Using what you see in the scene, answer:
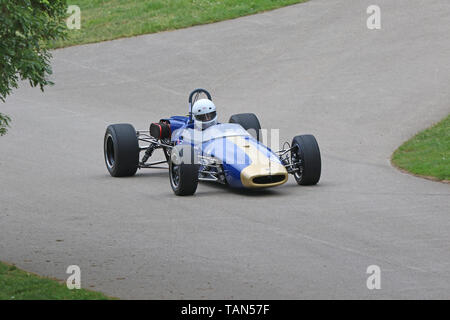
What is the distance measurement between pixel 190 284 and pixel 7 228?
421 centimetres

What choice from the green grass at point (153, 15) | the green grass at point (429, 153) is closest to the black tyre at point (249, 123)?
the green grass at point (429, 153)

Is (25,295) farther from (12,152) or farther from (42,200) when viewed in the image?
(12,152)

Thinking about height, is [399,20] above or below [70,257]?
above

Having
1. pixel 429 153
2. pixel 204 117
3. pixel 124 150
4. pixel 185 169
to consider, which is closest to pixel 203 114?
pixel 204 117

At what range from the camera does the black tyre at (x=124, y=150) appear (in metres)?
16.9

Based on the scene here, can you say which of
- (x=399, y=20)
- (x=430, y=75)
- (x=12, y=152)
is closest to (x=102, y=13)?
(x=399, y=20)

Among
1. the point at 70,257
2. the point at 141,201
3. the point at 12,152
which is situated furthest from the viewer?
the point at 12,152

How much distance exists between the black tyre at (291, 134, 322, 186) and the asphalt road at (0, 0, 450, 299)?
10.0 inches

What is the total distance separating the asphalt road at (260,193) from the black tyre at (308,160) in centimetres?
25

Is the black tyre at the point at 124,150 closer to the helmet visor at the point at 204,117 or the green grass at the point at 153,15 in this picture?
the helmet visor at the point at 204,117

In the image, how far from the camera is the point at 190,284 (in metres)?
9.85

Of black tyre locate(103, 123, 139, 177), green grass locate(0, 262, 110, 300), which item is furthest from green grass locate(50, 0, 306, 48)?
green grass locate(0, 262, 110, 300)
